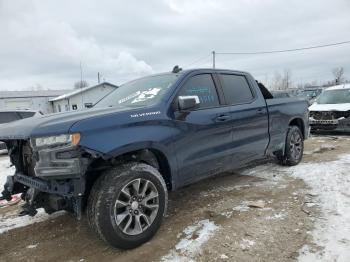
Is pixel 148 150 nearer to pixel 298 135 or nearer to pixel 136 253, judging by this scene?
pixel 136 253

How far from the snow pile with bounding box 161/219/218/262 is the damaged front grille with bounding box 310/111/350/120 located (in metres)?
8.54

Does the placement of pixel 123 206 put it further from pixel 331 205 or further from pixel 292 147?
pixel 292 147

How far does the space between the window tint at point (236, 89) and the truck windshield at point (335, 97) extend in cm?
776

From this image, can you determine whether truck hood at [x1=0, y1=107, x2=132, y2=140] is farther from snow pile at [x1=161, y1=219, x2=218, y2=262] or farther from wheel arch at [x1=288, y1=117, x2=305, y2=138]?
wheel arch at [x1=288, y1=117, x2=305, y2=138]

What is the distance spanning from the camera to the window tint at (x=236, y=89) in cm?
521

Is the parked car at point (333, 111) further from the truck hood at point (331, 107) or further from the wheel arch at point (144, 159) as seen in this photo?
the wheel arch at point (144, 159)

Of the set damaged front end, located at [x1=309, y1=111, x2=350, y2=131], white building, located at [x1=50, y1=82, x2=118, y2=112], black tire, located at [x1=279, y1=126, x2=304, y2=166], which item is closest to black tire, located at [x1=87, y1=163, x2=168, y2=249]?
black tire, located at [x1=279, y1=126, x2=304, y2=166]

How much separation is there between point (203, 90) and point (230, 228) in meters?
1.80

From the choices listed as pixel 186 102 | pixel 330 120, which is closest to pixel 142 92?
pixel 186 102

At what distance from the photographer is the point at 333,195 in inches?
197

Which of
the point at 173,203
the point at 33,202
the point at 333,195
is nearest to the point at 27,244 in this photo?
the point at 33,202

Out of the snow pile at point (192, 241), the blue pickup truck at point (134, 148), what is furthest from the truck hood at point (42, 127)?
the snow pile at point (192, 241)

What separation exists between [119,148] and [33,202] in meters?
1.09

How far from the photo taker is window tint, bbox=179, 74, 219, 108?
4621 millimetres
